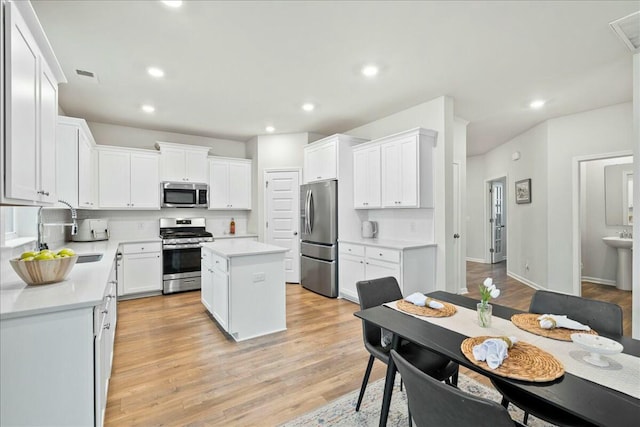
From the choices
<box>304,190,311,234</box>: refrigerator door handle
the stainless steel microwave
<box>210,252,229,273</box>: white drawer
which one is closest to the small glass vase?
<box>210,252,229,273</box>: white drawer

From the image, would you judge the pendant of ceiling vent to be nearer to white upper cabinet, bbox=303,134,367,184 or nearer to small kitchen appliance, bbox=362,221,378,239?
white upper cabinet, bbox=303,134,367,184

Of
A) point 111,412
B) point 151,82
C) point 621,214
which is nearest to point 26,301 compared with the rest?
point 111,412

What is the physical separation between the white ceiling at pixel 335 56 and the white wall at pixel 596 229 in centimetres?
187

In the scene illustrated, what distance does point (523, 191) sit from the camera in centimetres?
551

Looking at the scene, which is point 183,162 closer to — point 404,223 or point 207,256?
point 207,256

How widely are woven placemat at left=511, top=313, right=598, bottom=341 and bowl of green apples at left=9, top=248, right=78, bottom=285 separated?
2.57 m

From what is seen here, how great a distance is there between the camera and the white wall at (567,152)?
407 centimetres

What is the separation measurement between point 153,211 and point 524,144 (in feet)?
22.0

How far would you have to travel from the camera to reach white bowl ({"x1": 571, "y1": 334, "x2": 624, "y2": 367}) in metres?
1.15

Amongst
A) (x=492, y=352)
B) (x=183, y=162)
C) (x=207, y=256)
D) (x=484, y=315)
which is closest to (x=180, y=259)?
(x=207, y=256)

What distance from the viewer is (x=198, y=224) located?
5.57 m

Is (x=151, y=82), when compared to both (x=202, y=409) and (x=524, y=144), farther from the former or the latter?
(x=524, y=144)

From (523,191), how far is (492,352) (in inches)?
210

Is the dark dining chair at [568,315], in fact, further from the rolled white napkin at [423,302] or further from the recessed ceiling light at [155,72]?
the recessed ceiling light at [155,72]
